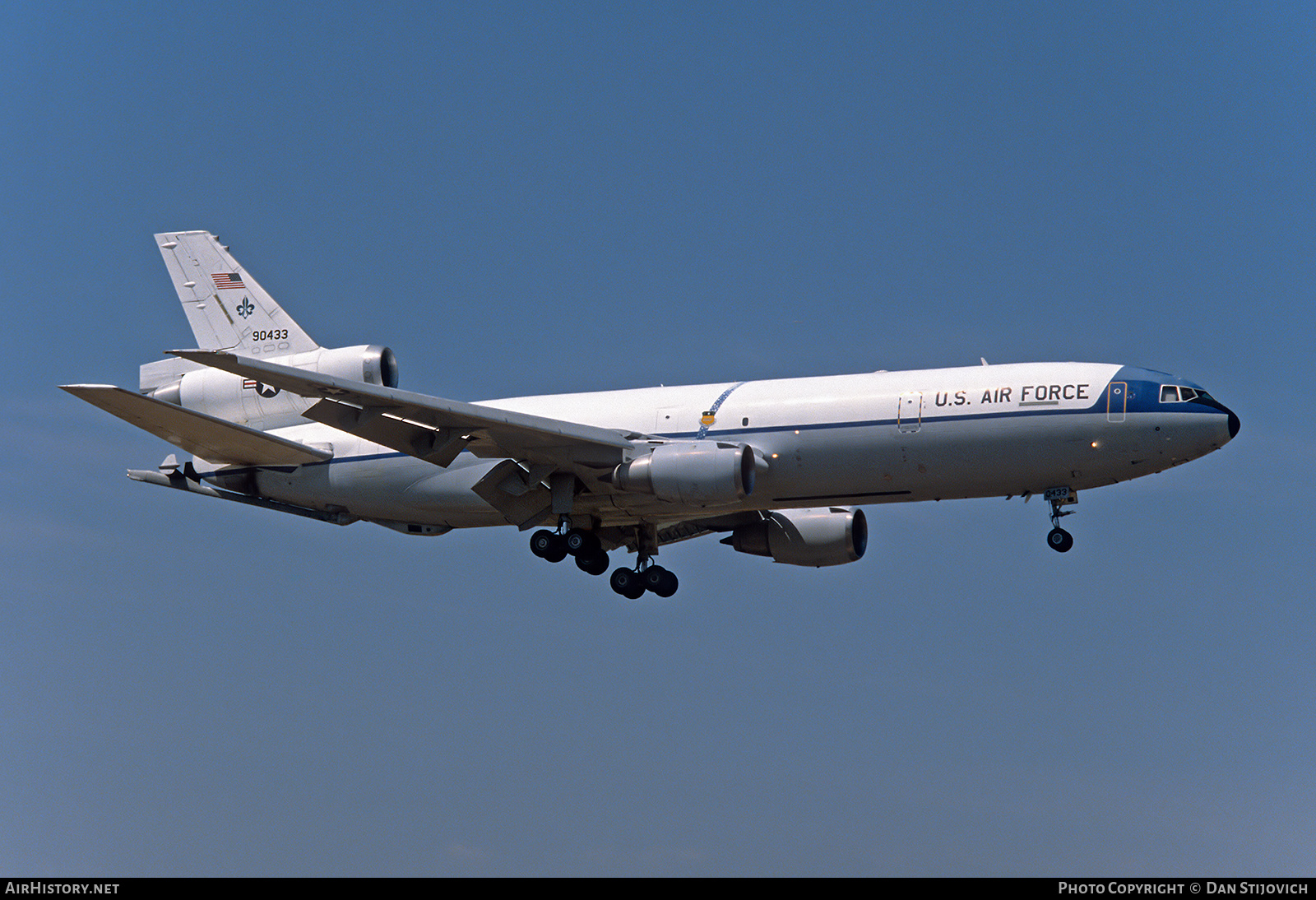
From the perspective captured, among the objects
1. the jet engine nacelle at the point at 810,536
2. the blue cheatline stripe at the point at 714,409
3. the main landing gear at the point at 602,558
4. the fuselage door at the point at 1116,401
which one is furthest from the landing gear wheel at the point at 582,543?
the fuselage door at the point at 1116,401

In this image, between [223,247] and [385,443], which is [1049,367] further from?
[223,247]

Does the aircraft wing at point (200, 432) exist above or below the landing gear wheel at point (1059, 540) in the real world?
above

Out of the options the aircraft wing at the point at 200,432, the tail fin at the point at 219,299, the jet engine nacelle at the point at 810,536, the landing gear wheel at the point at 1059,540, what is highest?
the tail fin at the point at 219,299

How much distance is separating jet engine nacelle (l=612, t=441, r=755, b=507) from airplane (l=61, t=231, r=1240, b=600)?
0.04 m

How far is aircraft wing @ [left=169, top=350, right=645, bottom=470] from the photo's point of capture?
38.6 m

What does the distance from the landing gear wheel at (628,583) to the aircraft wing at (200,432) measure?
8.73 m

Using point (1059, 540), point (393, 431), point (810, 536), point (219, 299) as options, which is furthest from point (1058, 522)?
point (219, 299)

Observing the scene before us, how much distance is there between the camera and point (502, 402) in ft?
148

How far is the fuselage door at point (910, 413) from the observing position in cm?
3962

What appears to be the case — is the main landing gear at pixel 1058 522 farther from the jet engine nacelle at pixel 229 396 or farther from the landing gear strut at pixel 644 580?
the jet engine nacelle at pixel 229 396

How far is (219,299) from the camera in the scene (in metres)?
47.0

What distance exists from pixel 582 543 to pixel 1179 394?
15.8 metres
